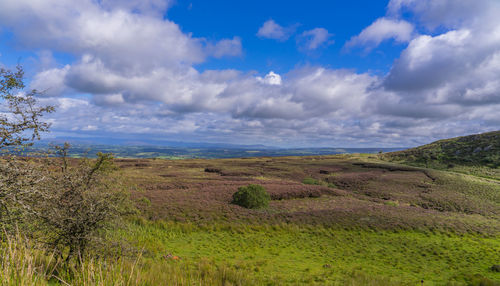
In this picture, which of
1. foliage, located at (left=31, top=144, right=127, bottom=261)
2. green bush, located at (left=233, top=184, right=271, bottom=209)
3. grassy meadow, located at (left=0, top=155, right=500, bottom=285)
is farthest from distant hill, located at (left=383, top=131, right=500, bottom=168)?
foliage, located at (left=31, top=144, right=127, bottom=261)

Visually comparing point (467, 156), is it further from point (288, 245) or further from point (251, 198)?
point (288, 245)

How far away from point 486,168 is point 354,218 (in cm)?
5973

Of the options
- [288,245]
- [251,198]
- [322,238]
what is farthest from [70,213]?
[251,198]

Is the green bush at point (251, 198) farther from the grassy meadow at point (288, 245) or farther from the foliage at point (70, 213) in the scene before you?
the foliage at point (70, 213)

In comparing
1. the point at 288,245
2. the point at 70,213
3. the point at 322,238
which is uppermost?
the point at 70,213

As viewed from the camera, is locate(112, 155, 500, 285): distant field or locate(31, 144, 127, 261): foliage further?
locate(112, 155, 500, 285): distant field

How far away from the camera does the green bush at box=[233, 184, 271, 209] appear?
2707 cm

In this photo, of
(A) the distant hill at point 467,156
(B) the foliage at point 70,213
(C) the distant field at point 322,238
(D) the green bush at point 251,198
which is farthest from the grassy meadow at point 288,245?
(A) the distant hill at point 467,156

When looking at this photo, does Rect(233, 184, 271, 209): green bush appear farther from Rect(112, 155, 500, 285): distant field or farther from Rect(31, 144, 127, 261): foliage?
Rect(31, 144, 127, 261): foliage

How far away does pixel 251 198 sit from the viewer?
27.2 meters

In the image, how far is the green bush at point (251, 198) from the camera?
88.8ft

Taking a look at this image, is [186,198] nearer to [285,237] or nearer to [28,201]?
[285,237]

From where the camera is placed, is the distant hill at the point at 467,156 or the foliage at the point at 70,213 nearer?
the foliage at the point at 70,213

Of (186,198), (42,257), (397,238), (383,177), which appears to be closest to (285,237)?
(397,238)
